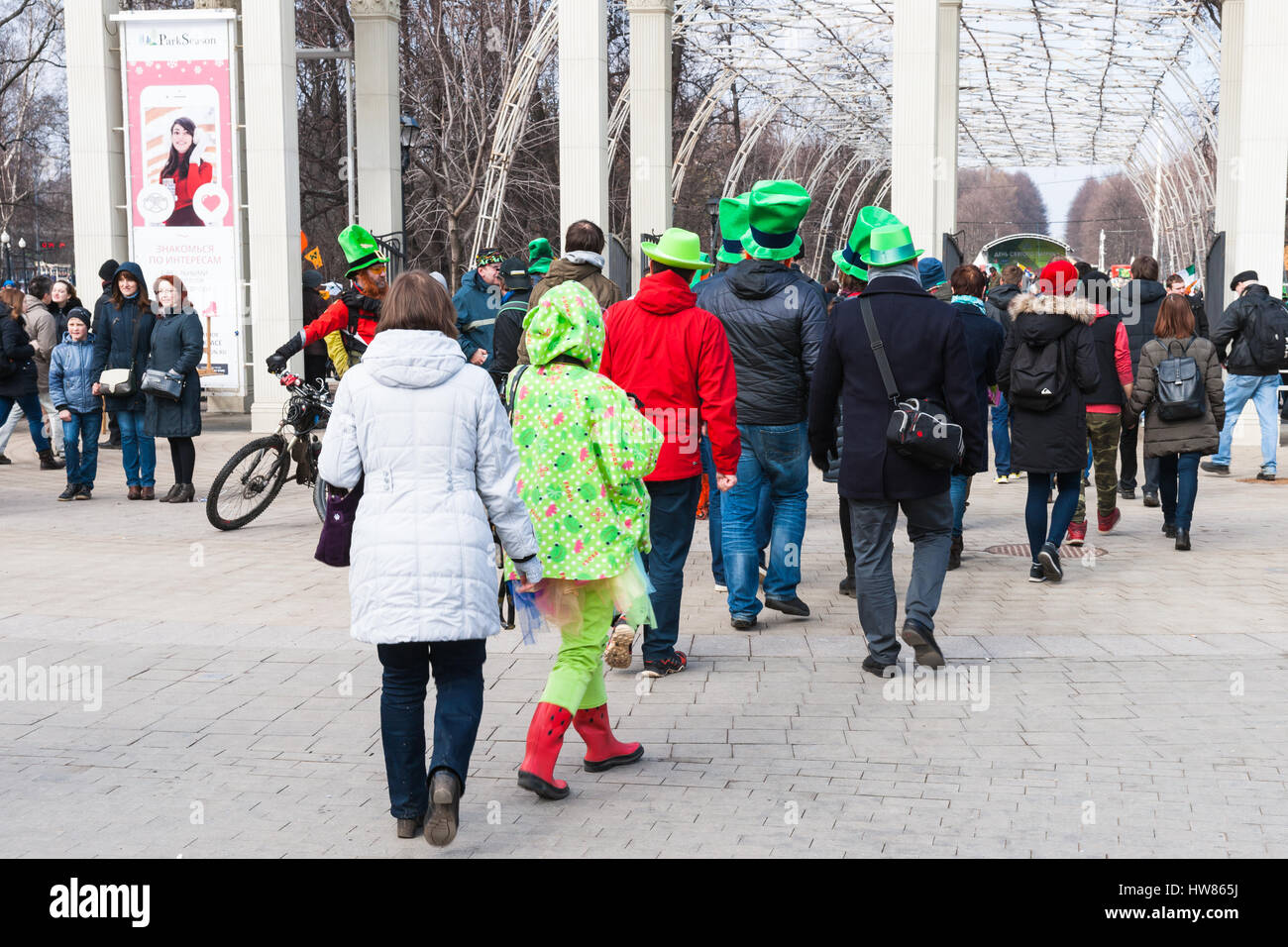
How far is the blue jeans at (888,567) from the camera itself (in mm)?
6930

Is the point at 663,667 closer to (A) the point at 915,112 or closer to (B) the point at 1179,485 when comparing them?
(B) the point at 1179,485

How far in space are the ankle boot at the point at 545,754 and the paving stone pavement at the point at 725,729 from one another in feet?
0.29

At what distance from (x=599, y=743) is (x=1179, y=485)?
6406 millimetres

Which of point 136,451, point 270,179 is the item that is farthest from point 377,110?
point 136,451

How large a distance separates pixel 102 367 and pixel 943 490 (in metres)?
8.93

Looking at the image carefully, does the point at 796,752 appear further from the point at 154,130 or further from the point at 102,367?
the point at 154,130

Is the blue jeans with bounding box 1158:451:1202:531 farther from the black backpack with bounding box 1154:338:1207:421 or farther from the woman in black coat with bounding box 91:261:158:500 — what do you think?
the woman in black coat with bounding box 91:261:158:500

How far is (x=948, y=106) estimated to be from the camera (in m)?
26.6

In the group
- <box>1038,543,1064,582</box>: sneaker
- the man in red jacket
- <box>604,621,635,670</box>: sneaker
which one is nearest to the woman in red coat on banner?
<box>1038,543,1064,582</box>: sneaker

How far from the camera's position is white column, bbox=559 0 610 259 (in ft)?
63.1

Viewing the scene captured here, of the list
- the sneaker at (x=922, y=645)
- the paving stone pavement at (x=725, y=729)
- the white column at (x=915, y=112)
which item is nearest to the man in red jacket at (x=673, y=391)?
the paving stone pavement at (x=725, y=729)

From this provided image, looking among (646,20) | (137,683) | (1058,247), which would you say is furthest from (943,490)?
(1058,247)

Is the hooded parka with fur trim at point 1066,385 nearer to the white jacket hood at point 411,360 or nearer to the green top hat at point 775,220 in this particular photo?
the green top hat at point 775,220

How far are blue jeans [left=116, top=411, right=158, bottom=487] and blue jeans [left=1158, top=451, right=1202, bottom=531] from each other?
817 cm
